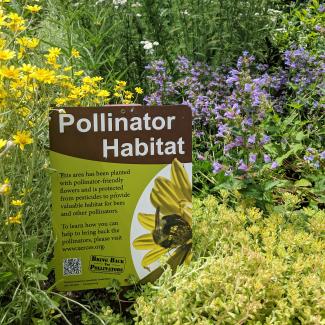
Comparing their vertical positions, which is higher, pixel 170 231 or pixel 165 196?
pixel 165 196

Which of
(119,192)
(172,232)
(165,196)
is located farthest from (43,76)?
(172,232)

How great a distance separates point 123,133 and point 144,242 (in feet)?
1.31

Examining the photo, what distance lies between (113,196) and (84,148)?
0.20 meters

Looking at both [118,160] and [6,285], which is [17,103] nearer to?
[118,160]

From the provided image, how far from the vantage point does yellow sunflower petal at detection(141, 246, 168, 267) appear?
2.06 metres

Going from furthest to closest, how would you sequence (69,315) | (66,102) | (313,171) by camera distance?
(313,171) < (66,102) < (69,315)

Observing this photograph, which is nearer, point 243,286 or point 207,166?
point 243,286

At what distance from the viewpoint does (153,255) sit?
2062 mm

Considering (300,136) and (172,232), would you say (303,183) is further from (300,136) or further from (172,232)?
(172,232)

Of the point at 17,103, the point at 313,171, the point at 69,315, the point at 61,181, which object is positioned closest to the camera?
the point at 17,103

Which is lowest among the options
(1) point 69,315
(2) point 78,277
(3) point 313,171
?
(1) point 69,315

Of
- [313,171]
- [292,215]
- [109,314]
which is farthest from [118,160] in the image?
[313,171]

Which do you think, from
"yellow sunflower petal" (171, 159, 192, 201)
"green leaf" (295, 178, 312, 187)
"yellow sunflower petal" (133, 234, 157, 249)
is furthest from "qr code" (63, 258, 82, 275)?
"green leaf" (295, 178, 312, 187)

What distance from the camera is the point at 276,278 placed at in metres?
1.81
